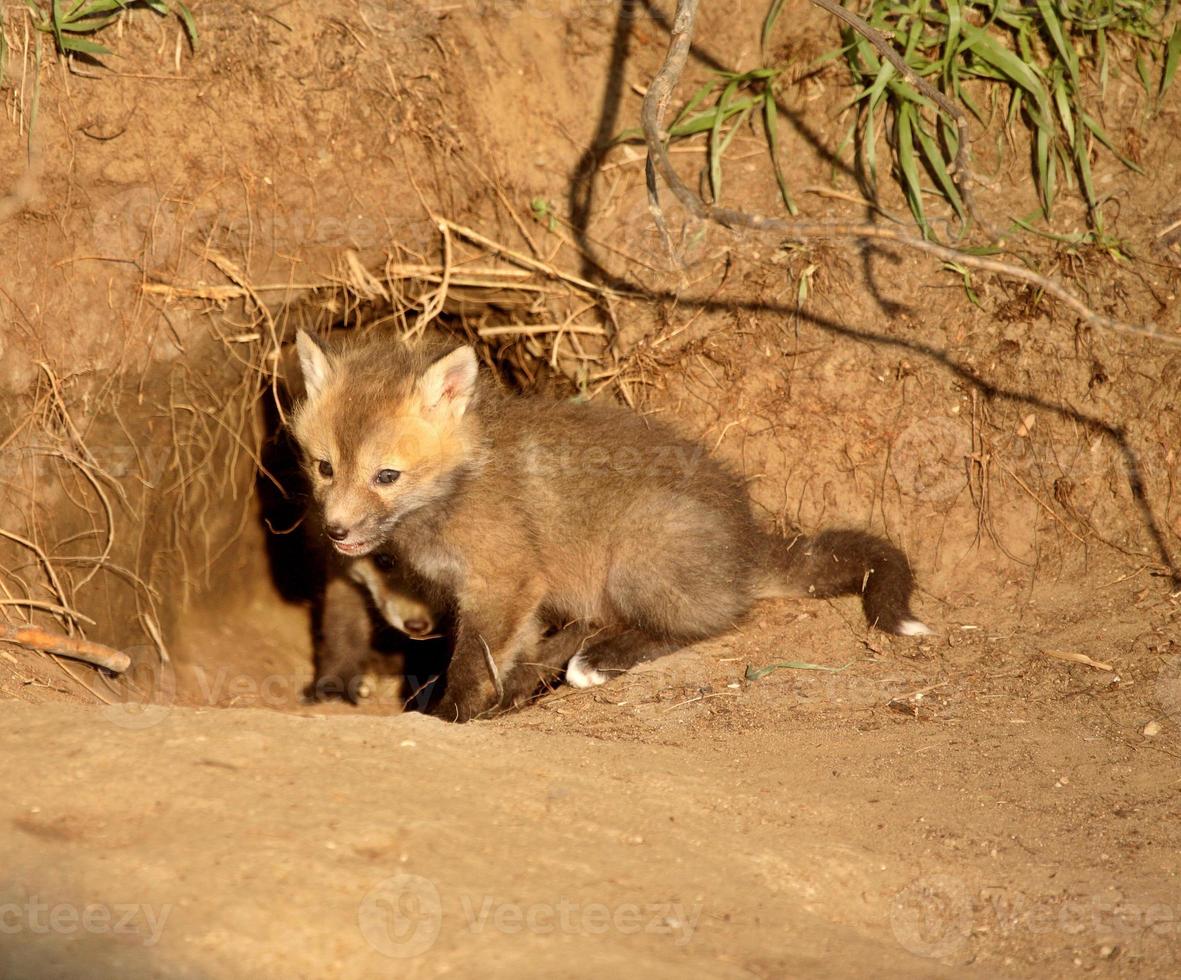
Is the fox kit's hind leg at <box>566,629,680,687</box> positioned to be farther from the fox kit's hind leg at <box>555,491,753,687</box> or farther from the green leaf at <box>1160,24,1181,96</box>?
the green leaf at <box>1160,24,1181,96</box>

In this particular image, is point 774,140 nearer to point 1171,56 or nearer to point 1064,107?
point 1064,107

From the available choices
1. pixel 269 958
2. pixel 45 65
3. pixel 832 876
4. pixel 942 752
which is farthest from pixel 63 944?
pixel 45 65

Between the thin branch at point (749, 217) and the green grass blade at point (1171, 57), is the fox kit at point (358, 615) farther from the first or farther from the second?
the green grass blade at point (1171, 57)

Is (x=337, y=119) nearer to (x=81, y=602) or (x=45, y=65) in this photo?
(x=45, y=65)

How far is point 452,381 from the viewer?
394 centimetres

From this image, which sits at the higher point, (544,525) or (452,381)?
(452,381)

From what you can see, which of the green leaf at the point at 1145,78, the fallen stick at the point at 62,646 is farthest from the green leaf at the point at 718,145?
the fallen stick at the point at 62,646

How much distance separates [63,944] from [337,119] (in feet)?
11.7

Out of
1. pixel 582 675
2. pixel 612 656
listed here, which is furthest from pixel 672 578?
pixel 582 675

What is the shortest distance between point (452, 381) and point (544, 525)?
0.63 meters

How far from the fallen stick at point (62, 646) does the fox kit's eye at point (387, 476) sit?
105 centimetres

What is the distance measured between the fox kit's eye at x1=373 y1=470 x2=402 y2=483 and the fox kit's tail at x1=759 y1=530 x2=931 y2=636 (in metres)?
1.41

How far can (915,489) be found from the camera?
436cm

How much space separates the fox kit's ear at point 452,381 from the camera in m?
3.81
